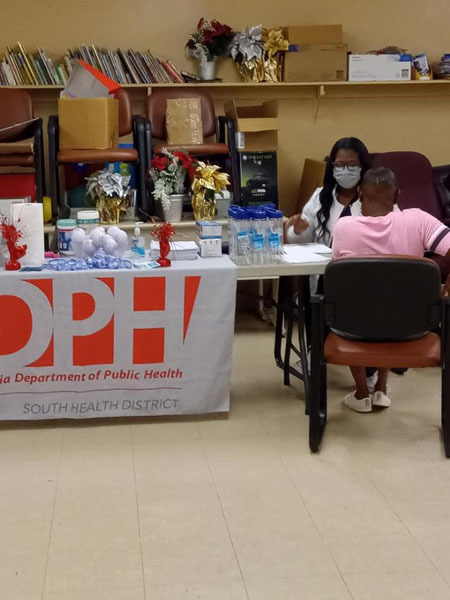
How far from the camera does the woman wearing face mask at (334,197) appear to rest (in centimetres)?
396

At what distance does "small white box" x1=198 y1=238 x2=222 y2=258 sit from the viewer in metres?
3.73

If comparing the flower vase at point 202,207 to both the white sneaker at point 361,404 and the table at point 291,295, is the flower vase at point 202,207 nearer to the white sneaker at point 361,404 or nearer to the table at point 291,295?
the table at point 291,295

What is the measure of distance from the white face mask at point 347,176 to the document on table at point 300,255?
0.35 metres

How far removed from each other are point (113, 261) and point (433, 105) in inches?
133

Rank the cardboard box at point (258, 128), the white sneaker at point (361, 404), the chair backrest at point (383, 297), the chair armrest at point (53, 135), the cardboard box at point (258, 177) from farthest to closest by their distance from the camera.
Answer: the cardboard box at point (258, 177), the cardboard box at point (258, 128), the chair armrest at point (53, 135), the white sneaker at point (361, 404), the chair backrest at point (383, 297)

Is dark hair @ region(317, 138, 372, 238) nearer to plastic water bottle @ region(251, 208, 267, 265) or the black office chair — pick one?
plastic water bottle @ region(251, 208, 267, 265)

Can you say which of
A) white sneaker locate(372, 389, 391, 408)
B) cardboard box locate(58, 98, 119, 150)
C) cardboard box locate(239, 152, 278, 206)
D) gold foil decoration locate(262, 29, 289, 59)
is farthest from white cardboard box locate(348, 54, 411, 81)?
white sneaker locate(372, 389, 391, 408)

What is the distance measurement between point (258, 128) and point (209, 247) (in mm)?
1802

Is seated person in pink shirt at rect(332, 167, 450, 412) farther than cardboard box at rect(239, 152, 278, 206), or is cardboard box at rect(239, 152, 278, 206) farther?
cardboard box at rect(239, 152, 278, 206)

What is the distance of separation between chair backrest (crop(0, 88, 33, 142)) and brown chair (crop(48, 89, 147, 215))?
285 mm

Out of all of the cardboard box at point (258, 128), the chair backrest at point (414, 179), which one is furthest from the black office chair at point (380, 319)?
the cardboard box at point (258, 128)

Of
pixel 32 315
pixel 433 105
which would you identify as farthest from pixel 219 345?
pixel 433 105

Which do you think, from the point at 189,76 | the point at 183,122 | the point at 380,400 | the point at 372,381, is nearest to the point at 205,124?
the point at 183,122

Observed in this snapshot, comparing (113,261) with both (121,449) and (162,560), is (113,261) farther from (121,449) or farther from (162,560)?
(162,560)
